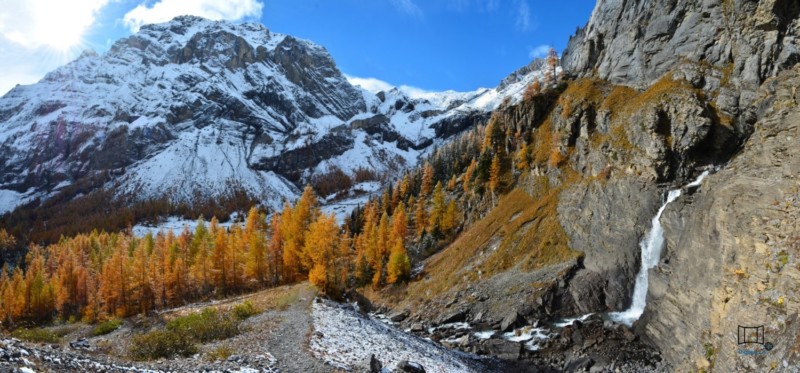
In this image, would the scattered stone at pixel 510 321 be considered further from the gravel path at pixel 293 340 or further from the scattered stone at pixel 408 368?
the scattered stone at pixel 408 368

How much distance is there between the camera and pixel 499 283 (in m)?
61.6

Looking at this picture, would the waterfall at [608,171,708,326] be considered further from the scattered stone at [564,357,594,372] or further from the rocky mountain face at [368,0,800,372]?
the scattered stone at [564,357,594,372]

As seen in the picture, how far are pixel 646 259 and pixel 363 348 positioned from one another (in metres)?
36.7

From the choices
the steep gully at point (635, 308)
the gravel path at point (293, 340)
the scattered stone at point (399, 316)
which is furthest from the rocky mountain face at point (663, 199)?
the gravel path at point (293, 340)

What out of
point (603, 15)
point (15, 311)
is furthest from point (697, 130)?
point (15, 311)

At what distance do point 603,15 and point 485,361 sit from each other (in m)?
82.8

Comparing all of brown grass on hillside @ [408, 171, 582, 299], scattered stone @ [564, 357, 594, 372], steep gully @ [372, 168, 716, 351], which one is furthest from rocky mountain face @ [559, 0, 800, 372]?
scattered stone @ [564, 357, 594, 372]

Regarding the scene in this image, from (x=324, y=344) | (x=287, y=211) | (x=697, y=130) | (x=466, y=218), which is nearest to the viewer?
(x=324, y=344)

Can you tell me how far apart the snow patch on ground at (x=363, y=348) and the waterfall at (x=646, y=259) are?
1978cm

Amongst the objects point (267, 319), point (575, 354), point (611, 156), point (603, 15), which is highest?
point (603, 15)

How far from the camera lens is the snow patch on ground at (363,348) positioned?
3091cm

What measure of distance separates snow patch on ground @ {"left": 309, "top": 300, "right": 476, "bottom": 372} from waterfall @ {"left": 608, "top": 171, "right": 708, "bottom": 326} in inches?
779

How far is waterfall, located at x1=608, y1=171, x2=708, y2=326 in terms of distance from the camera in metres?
48.2

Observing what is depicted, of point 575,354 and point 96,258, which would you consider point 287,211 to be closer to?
point 96,258
